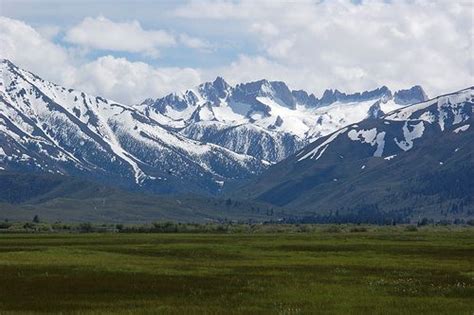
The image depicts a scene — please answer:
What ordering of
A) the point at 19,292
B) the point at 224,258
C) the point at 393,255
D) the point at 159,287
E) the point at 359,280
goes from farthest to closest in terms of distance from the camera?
1. the point at 393,255
2. the point at 224,258
3. the point at 359,280
4. the point at 159,287
5. the point at 19,292

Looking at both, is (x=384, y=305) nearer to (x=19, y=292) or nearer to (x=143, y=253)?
(x=19, y=292)

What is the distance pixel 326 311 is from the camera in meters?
59.4

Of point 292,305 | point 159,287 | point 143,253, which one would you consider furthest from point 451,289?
point 143,253

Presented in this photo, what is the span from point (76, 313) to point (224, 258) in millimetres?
60050

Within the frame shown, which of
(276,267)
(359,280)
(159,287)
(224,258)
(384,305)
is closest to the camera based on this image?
(384,305)

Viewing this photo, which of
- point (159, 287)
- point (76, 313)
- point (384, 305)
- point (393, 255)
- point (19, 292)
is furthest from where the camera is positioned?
point (393, 255)

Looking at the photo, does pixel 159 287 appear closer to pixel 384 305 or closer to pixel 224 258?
pixel 384 305

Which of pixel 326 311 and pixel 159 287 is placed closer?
pixel 326 311

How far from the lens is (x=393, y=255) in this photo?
124938mm

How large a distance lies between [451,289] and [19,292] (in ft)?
115

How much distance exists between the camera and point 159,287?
241 feet

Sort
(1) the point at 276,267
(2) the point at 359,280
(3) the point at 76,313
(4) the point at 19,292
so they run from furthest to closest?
(1) the point at 276,267 < (2) the point at 359,280 < (4) the point at 19,292 < (3) the point at 76,313

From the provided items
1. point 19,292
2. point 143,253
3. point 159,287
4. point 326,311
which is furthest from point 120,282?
point 143,253

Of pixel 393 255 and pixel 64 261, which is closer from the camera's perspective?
pixel 64 261
